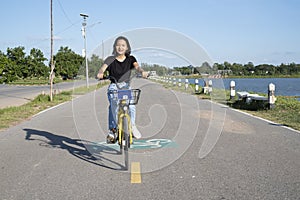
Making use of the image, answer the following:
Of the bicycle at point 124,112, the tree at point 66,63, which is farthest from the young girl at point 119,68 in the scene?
the tree at point 66,63

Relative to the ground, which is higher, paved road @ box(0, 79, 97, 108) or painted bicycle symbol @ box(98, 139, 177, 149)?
paved road @ box(0, 79, 97, 108)

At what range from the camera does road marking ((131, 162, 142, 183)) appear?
496cm

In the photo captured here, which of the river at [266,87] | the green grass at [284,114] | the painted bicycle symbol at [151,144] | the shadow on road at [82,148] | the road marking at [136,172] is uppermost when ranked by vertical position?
the river at [266,87]

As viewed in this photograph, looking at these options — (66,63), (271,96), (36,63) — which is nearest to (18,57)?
(36,63)

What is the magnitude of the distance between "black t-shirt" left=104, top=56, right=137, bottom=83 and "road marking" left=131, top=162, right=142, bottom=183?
1380 mm

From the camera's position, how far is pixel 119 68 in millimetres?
6043

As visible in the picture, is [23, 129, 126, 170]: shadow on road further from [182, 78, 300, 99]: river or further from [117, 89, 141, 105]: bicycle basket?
[182, 78, 300, 99]: river

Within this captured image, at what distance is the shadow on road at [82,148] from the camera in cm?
597

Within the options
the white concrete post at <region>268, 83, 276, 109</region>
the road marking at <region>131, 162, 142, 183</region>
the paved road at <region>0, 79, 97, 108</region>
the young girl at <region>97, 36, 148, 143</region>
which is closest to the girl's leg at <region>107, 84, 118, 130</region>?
the young girl at <region>97, 36, 148, 143</region>

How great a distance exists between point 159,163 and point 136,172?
60 cm

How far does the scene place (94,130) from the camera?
9328 mm

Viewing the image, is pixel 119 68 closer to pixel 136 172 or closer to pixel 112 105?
pixel 112 105

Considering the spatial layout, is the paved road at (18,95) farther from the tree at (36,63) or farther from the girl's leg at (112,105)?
the tree at (36,63)

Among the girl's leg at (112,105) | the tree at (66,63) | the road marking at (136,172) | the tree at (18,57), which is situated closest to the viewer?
the road marking at (136,172)
